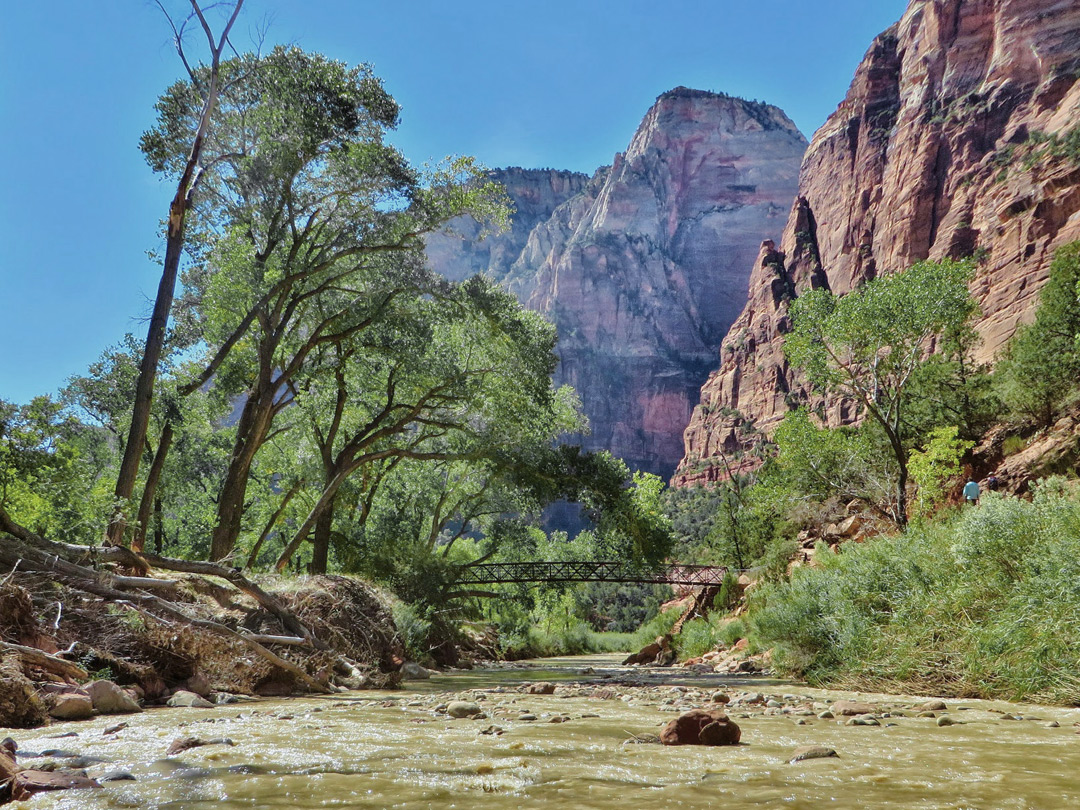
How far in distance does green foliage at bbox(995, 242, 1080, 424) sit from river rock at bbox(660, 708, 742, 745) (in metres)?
29.7

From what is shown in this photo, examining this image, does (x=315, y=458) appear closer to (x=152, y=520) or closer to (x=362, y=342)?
(x=362, y=342)

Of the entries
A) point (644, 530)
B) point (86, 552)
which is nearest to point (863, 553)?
point (644, 530)

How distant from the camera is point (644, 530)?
16250 millimetres

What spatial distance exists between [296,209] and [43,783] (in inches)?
566

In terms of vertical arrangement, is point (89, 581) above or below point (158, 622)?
above

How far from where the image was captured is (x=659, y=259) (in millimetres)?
149875

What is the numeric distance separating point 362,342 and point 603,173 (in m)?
167

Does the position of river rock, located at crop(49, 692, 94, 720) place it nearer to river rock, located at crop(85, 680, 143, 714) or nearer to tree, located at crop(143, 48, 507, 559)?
river rock, located at crop(85, 680, 143, 714)

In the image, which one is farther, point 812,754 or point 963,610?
point 963,610

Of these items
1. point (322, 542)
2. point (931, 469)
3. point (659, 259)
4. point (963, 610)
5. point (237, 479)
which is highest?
point (659, 259)

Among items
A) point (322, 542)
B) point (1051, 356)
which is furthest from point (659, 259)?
point (322, 542)

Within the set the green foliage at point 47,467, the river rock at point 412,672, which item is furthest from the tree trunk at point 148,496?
the river rock at point 412,672

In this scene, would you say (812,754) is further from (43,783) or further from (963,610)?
(963,610)

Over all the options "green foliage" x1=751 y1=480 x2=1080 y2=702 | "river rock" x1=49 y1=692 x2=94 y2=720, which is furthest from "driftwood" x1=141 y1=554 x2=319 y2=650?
"green foliage" x1=751 y1=480 x2=1080 y2=702
